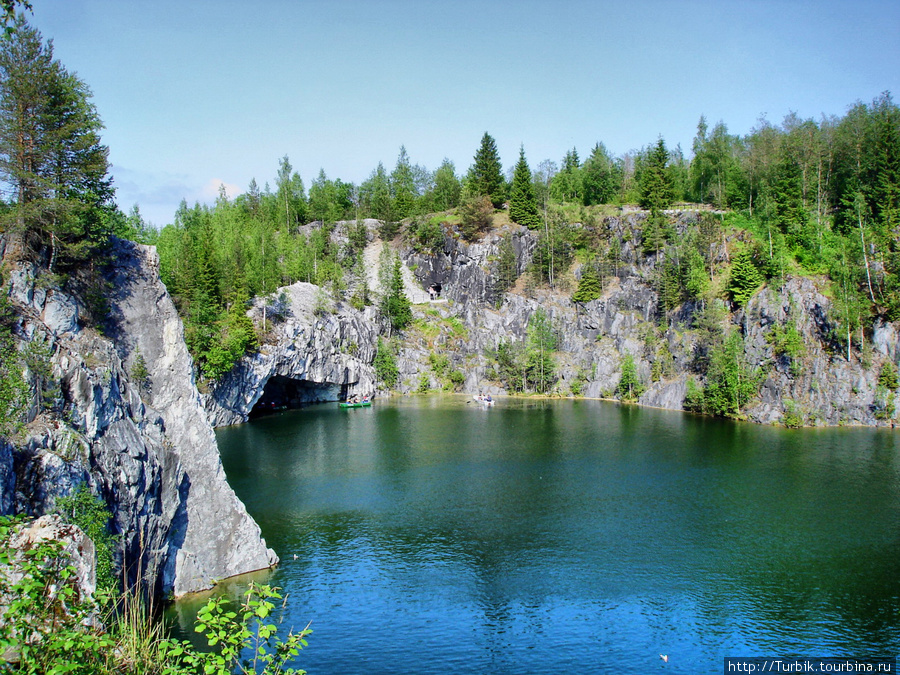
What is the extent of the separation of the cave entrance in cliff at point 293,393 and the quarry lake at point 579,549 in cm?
2578

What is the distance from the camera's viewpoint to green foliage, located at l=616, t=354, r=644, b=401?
82938 millimetres

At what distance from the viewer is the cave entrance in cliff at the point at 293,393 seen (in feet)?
269

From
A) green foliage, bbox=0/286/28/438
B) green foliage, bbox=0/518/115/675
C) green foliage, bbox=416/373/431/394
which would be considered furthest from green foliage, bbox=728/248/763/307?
green foliage, bbox=0/518/115/675

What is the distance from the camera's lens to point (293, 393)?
282 feet

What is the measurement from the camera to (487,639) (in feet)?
77.6

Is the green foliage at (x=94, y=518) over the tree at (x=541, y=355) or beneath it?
beneath

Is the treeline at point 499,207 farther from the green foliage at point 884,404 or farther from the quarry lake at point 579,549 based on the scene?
the quarry lake at point 579,549

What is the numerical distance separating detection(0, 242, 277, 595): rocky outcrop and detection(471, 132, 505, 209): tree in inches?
3446

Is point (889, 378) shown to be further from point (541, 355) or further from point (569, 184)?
point (569, 184)

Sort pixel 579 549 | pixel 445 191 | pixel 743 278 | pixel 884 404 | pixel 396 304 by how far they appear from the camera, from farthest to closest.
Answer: pixel 445 191, pixel 396 304, pixel 743 278, pixel 884 404, pixel 579 549

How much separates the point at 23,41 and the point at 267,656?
30.4 metres

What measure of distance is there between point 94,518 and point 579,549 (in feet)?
75.0

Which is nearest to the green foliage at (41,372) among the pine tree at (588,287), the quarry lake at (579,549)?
the quarry lake at (579,549)

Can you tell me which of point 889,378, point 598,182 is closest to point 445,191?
point 598,182
